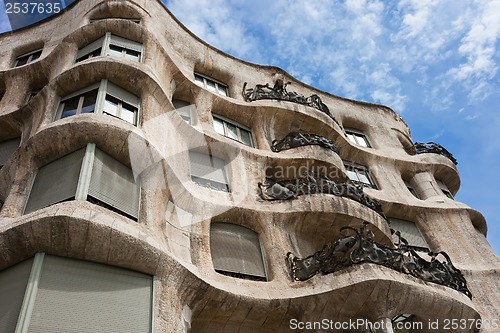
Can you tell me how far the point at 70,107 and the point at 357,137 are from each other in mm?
12893

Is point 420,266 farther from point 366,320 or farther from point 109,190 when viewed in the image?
point 109,190

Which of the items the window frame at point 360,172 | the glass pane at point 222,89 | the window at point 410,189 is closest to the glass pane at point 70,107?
the glass pane at point 222,89

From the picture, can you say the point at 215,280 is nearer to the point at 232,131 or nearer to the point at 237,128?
the point at 232,131

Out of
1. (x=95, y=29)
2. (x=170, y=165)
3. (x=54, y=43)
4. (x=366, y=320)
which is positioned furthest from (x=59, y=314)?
(x=54, y=43)

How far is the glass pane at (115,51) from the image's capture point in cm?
1461

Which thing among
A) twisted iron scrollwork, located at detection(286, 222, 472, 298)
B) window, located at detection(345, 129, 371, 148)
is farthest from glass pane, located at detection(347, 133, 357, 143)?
twisted iron scrollwork, located at detection(286, 222, 472, 298)

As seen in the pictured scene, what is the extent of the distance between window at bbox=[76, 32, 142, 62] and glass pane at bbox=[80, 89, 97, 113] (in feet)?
7.41

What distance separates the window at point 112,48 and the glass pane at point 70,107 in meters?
2.38

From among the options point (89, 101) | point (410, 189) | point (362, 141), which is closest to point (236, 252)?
point (89, 101)

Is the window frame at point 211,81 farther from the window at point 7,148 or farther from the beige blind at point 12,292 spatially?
the beige blind at point 12,292

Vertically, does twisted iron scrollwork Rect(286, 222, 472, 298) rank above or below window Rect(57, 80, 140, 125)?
below

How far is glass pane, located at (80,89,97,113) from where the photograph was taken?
12.1 metres

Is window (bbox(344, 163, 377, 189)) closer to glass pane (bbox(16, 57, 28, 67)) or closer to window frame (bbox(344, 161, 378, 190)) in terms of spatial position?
window frame (bbox(344, 161, 378, 190))

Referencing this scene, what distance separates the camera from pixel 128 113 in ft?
41.1
